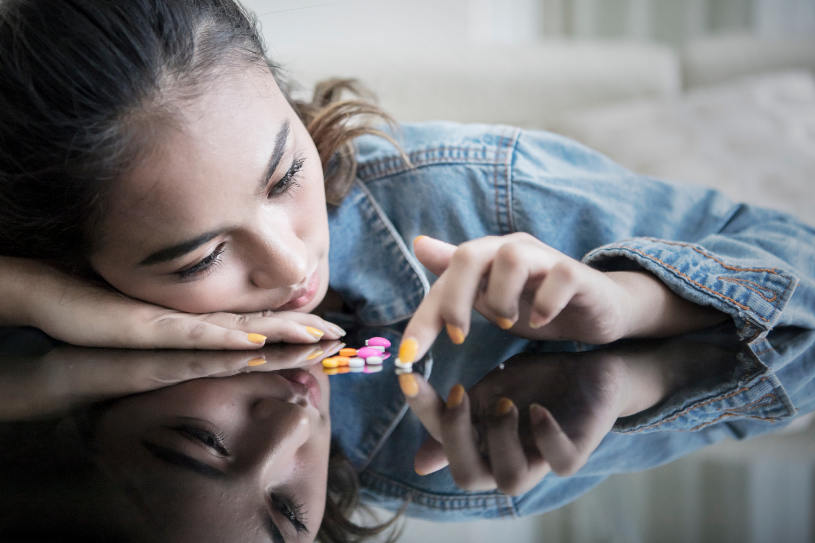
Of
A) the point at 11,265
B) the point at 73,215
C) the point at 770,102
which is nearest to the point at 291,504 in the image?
the point at 73,215

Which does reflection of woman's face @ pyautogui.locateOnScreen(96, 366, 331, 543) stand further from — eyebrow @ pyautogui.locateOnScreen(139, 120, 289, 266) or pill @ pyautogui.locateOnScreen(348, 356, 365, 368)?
eyebrow @ pyautogui.locateOnScreen(139, 120, 289, 266)

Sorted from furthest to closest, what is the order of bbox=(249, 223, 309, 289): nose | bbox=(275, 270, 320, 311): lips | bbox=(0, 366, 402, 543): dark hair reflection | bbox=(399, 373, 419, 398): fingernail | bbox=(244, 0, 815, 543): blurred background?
bbox=(244, 0, 815, 543): blurred background → bbox=(275, 270, 320, 311): lips → bbox=(249, 223, 309, 289): nose → bbox=(399, 373, 419, 398): fingernail → bbox=(0, 366, 402, 543): dark hair reflection

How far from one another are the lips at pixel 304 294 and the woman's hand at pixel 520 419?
31 centimetres

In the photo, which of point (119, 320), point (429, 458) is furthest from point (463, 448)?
point (119, 320)

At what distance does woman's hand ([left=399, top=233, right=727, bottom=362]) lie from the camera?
676 millimetres

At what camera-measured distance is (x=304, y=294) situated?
0.98m

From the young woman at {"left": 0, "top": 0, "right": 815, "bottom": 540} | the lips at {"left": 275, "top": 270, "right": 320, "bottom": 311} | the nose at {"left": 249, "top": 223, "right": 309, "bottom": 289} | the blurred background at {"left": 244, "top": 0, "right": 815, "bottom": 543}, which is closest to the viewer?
the young woman at {"left": 0, "top": 0, "right": 815, "bottom": 540}

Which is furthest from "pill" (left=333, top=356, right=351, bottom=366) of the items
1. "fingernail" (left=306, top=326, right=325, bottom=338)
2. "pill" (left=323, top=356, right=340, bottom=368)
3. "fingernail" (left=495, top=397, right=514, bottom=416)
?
"fingernail" (left=495, top=397, right=514, bottom=416)

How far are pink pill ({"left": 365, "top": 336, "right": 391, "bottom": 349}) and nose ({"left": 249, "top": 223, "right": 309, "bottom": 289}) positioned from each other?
0.11m

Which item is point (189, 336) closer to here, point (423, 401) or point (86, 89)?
point (86, 89)

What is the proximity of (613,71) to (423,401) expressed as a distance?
189 cm

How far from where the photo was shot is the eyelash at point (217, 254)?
0.87m

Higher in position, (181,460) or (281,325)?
(181,460)

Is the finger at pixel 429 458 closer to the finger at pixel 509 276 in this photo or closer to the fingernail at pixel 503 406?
the fingernail at pixel 503 406
